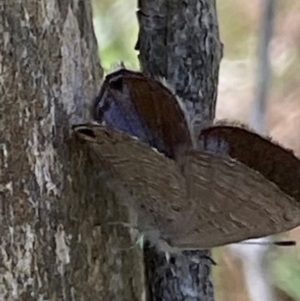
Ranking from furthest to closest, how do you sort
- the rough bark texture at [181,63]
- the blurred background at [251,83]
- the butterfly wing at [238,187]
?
1. the blurred background at [251,83]
2. the rough bark texture at [181,63]
3. the butterfly wing at [238,187]

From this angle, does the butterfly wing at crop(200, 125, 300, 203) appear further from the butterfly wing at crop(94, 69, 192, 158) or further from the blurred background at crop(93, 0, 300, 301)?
the blurred background at crop(93, 0, 300, 301)

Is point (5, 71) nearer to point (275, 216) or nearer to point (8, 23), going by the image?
point (8, 23)

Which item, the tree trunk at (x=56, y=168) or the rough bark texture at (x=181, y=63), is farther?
the rough bark texture at (x=181, y=63)

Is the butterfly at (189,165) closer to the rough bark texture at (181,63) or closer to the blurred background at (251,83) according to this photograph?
the rough bark texture at (181,63)

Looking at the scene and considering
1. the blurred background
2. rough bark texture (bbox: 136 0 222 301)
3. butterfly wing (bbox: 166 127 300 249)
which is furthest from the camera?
the blurred background

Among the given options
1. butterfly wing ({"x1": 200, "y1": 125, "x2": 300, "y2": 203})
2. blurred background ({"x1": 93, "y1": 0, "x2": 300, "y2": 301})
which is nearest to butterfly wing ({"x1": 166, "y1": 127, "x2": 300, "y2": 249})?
butterfly wing ({"x1": 200, "y1": 125, "x2": 300, "y2": 203})

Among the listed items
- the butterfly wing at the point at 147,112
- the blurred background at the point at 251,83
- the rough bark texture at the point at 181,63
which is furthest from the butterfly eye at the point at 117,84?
the blurred background at the point at 251,83

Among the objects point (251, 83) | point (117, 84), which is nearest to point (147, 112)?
point (117, 84)
